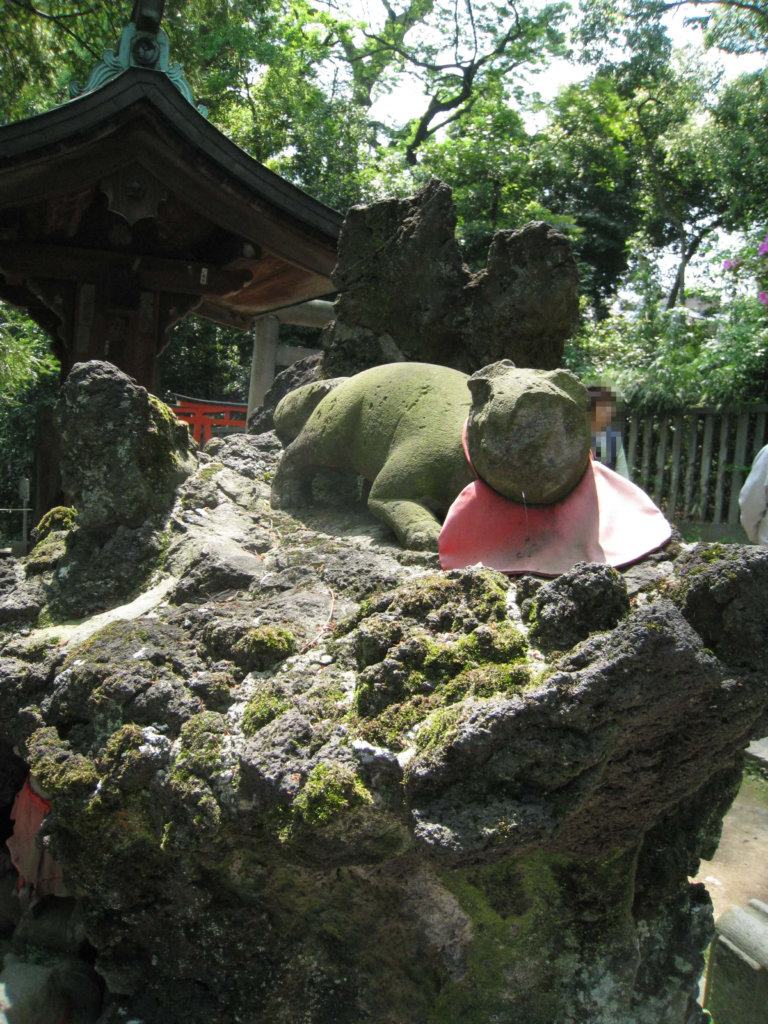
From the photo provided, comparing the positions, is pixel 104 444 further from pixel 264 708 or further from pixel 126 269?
pixel 126 269

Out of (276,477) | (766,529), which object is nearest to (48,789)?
(276,477)

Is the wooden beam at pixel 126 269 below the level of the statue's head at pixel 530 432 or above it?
above

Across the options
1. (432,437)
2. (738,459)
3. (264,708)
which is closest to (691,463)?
(738,459)

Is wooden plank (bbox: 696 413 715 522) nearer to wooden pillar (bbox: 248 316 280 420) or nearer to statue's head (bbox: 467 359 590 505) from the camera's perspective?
wooden pillar (bbox: 248 316 280 420)

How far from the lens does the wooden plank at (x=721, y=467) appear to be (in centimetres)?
635

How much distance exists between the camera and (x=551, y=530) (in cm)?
219

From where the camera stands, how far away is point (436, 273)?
357 centimetres

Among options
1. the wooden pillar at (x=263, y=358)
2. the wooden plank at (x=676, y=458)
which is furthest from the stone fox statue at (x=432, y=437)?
the wooden plank at (x=676, y=458)

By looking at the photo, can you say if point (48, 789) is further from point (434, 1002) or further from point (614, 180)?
point (614, 180)

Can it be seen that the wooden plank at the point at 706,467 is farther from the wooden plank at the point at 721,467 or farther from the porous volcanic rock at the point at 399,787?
the porous volcanic rock at the point at 399,787

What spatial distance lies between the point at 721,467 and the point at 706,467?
0.12m

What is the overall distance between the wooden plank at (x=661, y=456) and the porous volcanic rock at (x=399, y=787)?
4.79 metres

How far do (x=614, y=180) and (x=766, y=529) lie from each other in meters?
12.3

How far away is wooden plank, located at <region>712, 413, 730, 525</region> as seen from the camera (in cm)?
635
